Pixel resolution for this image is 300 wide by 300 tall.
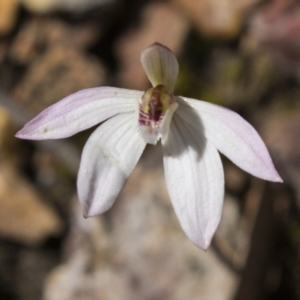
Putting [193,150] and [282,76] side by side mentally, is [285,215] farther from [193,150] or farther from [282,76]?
[193,150]

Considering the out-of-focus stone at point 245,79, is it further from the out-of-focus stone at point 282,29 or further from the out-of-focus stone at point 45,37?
the out-of-focus stone at point 45,37

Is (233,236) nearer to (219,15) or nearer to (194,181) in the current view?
(194,181)

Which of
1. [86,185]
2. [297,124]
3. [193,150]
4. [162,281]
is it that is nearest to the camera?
[86,185]

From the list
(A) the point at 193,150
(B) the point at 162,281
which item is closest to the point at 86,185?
(A) the point at 193,150

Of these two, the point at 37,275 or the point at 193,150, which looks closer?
the point at 193,150

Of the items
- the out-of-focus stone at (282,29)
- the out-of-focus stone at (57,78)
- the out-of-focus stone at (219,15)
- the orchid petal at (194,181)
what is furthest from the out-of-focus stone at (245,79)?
the orchid petal at (194,181)
